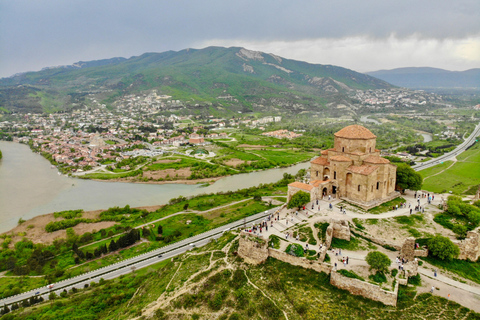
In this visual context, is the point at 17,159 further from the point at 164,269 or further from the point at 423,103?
the point at 423,103

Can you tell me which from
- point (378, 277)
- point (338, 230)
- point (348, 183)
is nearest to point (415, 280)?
point (378, 277)

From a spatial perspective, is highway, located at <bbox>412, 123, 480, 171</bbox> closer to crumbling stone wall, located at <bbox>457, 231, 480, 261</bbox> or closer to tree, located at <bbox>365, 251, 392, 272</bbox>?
crumbling stone wall, located at <bbox>457, 231, 480, 261</bbox>

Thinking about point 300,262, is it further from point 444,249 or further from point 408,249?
point 444,249

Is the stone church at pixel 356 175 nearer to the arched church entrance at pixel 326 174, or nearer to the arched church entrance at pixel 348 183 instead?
the arched church entrance at pixel 348 183

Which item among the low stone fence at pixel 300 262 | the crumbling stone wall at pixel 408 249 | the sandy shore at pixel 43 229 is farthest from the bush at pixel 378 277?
the sandy shore at pixel 43 229

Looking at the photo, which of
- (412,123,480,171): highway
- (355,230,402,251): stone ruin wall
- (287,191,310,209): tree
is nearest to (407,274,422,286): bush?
(355,230,402,251): stone ruin wall

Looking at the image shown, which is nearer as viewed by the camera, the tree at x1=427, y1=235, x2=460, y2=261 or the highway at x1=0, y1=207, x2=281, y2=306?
the tree at x1=427, y1=235, x2=460, y2=261
